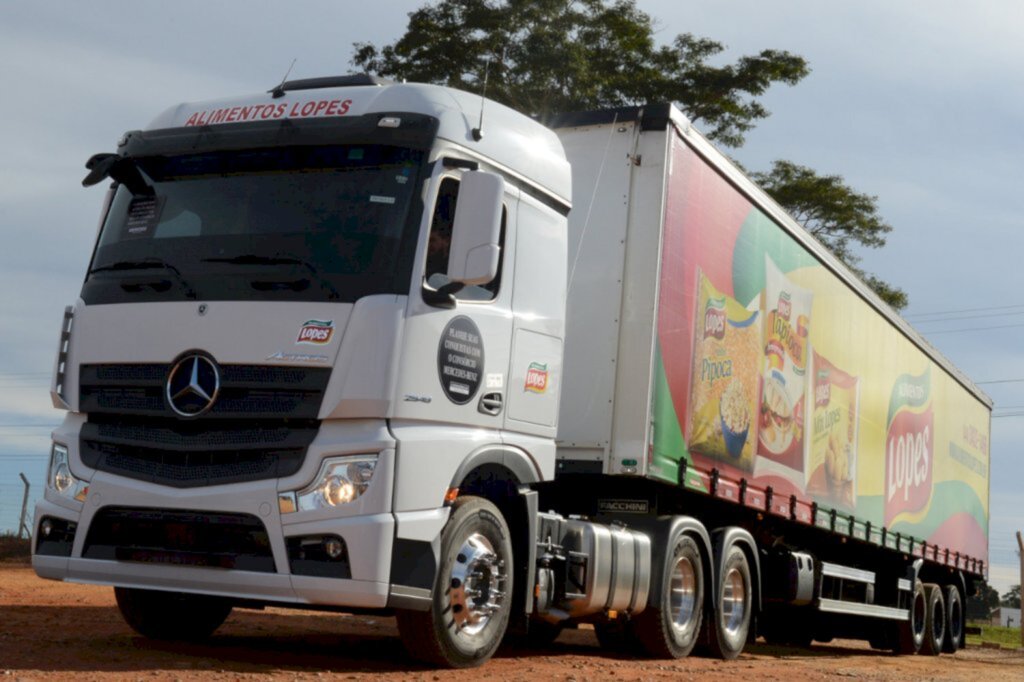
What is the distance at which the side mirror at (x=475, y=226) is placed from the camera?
7539mm

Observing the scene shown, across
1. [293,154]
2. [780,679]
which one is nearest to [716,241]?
[780,679]

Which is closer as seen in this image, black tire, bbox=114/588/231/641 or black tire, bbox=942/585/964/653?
black tire, bbox=114/588/231/641

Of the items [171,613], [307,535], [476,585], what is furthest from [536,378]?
[171,613]

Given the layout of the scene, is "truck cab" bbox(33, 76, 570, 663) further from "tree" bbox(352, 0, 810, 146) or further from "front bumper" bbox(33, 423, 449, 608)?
"tree" bbox(352, 0, 810, 146)

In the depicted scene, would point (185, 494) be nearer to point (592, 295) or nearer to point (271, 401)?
point (271, 401)

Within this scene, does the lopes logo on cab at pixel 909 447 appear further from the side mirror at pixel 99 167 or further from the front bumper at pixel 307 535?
the side mirror at pixel 99 167

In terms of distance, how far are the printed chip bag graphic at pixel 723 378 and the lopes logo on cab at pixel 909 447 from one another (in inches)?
223

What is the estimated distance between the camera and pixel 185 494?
756 cm

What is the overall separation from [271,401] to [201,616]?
8.83ft

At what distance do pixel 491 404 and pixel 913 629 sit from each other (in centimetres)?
1178

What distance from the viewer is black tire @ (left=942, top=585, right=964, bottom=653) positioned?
20.2m

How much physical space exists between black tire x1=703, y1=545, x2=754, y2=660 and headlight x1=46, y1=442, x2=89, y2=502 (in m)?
5.53

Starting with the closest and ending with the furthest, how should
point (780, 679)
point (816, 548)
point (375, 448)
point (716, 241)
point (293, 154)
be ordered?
1. point (375, 448)
2. point (293, 154)
3. point (780, 679)
4. point (716, 241)
5. point (816, 548)

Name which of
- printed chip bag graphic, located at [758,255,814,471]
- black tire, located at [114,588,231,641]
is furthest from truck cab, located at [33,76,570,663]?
printed chip bag graphic, located at [758,255,814,471]
